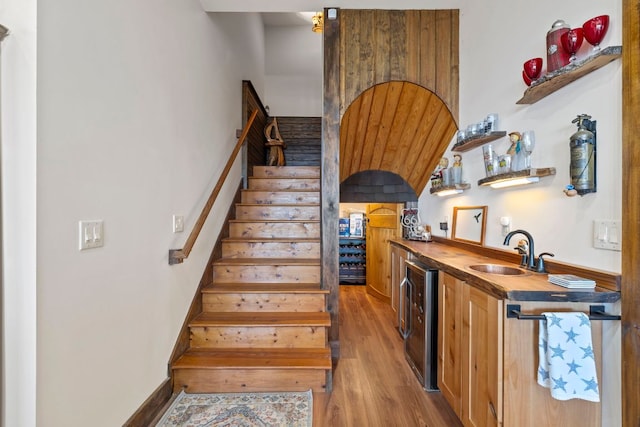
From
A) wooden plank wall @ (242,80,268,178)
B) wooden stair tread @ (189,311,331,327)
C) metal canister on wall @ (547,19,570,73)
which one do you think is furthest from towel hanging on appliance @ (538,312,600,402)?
wooden plank wall @ (242,80,268,178)

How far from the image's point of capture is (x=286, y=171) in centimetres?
414

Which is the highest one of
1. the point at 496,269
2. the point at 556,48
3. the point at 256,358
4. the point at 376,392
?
the point at 556,48

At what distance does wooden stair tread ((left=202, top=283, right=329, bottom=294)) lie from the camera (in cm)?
251

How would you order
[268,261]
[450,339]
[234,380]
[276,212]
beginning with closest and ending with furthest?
[450,339], [234,380], [268,261], [276,212]

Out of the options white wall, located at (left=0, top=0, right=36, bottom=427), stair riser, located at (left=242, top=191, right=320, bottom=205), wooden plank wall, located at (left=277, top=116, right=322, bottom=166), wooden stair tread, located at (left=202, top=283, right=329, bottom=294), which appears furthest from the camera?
wooden plank wall, located at (left=277, top=116, right=322, bottom=166)

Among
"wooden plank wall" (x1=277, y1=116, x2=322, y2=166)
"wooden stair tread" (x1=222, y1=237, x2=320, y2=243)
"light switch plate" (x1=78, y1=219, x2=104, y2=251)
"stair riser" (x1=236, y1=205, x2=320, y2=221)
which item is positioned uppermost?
"wooden plank wall" (x1=277, y1=116, x2=322, y2=166)

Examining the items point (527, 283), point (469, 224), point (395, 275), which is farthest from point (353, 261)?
point (527, 283)

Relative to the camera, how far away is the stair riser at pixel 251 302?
8.25 ft

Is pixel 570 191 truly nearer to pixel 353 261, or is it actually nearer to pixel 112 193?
pixel 112 193

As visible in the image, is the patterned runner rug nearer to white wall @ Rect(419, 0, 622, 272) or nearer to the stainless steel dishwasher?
the stainless steel dishwasher

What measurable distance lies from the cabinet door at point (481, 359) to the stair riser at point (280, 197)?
224 centimetres

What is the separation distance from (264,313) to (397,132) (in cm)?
222

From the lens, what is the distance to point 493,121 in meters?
2.18

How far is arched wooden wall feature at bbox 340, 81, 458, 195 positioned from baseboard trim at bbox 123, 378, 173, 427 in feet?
8.22
